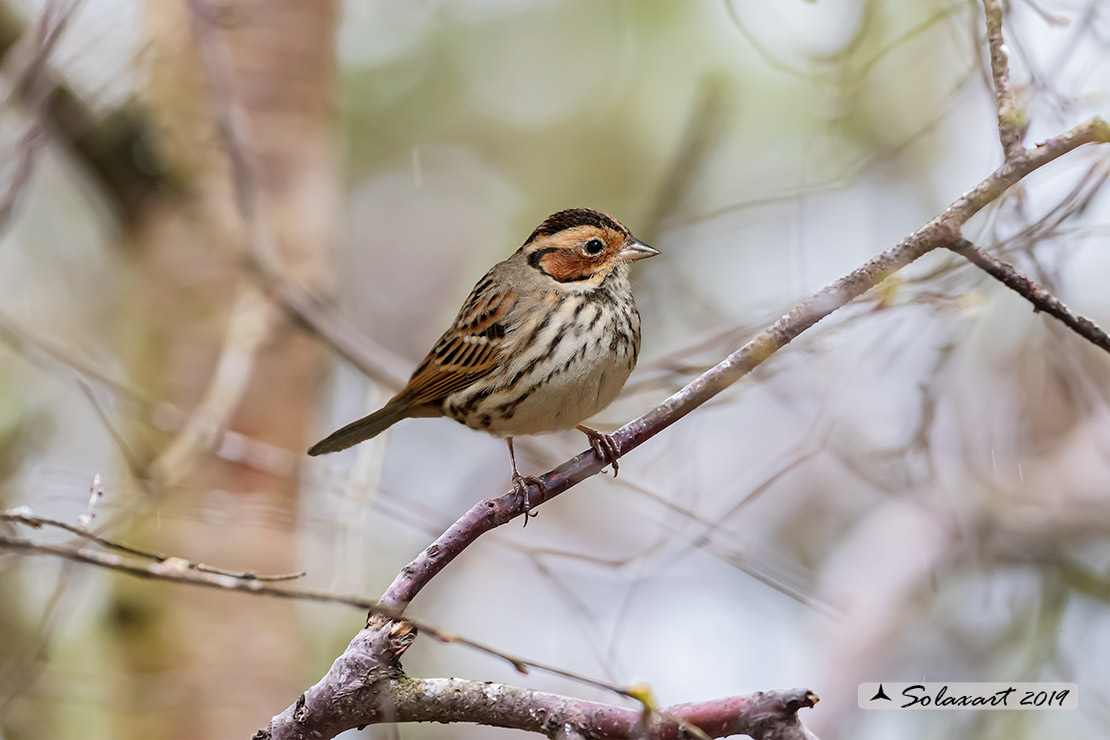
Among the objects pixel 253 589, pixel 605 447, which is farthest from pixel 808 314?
pixel 253 589

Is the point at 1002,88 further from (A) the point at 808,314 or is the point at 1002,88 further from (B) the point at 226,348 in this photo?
(B) the point at 226,348

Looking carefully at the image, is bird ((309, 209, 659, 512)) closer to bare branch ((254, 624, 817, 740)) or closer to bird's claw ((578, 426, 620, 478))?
bird's claw ((578, 426, 620, 478))

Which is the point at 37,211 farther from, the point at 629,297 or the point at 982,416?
the point at 982,416

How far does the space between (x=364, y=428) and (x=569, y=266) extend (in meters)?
1.06

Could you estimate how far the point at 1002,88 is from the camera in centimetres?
245

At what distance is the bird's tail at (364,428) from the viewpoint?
421 centimetres

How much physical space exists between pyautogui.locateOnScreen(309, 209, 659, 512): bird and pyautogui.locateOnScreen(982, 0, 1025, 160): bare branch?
156 centimetres

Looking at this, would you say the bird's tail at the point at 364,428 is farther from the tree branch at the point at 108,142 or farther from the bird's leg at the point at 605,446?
the tree branch at the point at 108,142

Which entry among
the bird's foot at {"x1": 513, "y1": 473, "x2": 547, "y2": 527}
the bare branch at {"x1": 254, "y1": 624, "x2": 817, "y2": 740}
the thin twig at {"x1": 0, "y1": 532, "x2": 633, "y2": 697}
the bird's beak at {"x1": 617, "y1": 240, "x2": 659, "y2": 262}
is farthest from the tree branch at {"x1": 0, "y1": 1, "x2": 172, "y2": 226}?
the bare branch at {"x1": 254, "y1": 624, "x2": 817, "y2": 740}

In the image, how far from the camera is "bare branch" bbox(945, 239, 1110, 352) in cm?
218

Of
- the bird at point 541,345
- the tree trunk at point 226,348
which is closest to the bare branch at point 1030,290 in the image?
the bird at point 541,345

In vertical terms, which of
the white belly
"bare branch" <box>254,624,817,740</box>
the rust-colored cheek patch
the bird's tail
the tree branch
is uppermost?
the tree branch

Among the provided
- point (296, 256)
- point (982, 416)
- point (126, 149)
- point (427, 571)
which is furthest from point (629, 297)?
point (126, 149)

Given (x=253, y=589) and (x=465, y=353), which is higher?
(x=465, y=353)
